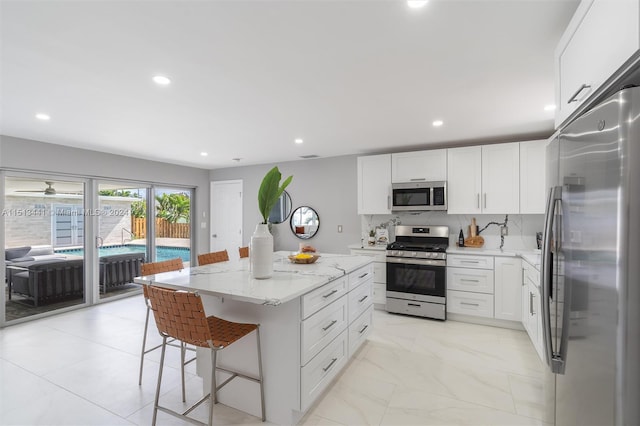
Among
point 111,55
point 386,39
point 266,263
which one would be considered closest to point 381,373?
point 266,263

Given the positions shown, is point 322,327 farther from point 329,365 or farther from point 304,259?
point 304,259

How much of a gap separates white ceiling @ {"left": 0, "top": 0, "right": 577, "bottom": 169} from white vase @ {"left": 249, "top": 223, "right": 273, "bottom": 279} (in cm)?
115

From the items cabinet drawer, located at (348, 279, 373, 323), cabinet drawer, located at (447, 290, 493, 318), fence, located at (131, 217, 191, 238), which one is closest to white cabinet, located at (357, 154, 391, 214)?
cabinet drawer, located at (447, 290, 493, 318)

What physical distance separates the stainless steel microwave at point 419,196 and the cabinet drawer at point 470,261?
68cm

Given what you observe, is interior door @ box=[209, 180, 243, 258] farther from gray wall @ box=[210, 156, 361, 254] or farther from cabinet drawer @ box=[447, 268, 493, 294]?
cabinet drawer @ box=[447, 268, 493, 294]

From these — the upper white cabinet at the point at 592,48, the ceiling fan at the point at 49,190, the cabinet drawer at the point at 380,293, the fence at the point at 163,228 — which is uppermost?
the upper white cabinet at the point at 592,48

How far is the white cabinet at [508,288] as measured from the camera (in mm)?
3594

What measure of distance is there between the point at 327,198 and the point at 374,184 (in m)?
1.02

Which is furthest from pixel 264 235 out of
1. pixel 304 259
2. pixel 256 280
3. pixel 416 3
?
pixel 416 3

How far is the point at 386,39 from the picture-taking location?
70.4 inches

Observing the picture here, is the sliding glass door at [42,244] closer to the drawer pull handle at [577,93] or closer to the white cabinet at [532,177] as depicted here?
the drawer pull handle at [577,93]

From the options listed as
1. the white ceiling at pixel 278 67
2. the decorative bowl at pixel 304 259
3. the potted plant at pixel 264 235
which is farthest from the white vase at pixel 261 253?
the white ceiling at pixel 278 67

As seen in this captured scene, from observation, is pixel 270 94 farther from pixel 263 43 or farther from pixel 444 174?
pixel 444 174

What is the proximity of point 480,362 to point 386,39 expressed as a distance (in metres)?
2.84
